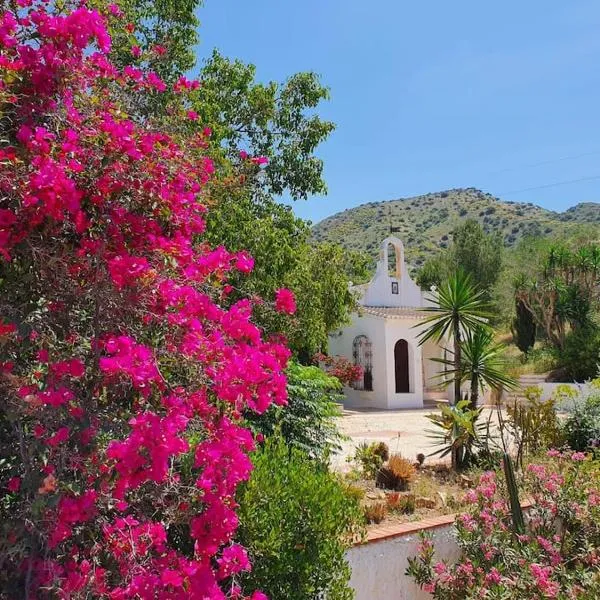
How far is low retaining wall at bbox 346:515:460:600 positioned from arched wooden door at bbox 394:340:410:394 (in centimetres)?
1957

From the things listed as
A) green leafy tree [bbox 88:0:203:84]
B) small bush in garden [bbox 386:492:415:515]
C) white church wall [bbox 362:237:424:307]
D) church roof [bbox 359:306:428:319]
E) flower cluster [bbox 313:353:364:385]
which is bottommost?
small bush in garden [bbox 386:492:415:515]

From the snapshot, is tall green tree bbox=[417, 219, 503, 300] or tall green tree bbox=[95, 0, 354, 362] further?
tall green tree bbox=[417, 219, 503, 300]

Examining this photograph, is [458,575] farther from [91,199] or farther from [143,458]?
[91,199]

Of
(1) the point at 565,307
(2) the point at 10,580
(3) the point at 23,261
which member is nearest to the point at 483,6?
(3) the point at 23,261

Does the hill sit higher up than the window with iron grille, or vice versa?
the hill

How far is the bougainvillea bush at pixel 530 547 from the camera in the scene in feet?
13.7

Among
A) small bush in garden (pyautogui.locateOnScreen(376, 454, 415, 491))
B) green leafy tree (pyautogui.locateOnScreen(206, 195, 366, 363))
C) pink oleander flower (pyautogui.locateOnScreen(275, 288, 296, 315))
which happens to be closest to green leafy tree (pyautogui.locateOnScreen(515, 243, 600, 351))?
green leafy tree (pyautogui.locateOnScreen(206, 195, 366, 363))

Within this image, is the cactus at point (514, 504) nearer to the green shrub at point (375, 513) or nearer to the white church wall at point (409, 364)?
the green shrub at point (375, 513)

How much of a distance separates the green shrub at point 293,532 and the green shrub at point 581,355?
975 inches

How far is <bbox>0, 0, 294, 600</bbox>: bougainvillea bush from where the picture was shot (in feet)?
8.33

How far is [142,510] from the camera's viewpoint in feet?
9.84

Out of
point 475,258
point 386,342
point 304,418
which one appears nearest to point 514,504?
point 304,418

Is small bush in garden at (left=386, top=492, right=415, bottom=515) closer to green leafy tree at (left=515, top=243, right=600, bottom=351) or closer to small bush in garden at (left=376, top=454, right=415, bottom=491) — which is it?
small bush in garden at (left=376, top=454, right=415, bottom=491)

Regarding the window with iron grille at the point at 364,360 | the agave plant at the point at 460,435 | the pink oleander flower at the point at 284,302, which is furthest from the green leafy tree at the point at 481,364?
the window with iron grille at the point at 364,360
